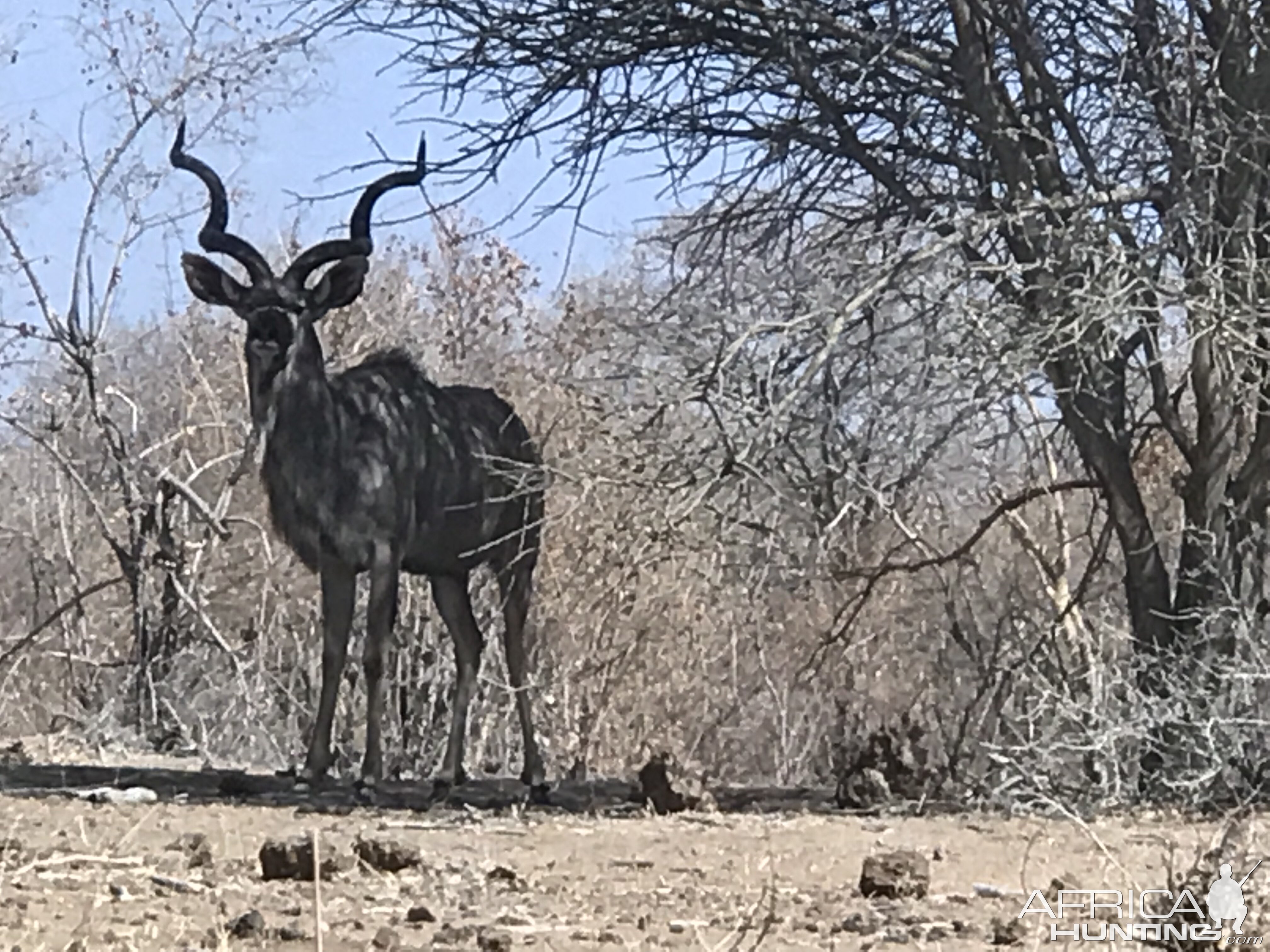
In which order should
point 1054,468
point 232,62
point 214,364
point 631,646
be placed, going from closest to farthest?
1. point 232,62
2. point 1054,468
3. point 631,646
4. point 214,364

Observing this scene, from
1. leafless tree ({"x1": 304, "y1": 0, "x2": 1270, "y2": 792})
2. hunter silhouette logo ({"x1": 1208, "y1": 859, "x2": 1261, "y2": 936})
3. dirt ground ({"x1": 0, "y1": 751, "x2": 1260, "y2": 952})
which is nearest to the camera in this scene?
hunter silhouette logo ({"x1": 1208, "y1": 859, "x2": 1261, "y2": 936})

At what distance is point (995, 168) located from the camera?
1163 cm

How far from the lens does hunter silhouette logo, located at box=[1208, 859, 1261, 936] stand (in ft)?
16.5

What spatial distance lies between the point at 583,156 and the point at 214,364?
12261mm

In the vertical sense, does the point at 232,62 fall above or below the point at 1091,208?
above

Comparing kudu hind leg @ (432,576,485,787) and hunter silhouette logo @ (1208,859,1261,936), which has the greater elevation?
kudu hind leg @ (432,576,485,787)

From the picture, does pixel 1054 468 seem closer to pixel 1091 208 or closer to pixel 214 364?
pixel 1091 208

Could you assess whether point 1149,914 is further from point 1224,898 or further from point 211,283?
point 211,283

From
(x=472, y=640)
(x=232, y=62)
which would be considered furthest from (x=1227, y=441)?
(x=232, y=62)

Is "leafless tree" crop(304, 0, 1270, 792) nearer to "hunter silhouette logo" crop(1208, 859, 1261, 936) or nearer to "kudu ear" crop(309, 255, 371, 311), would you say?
"kudu ear" crop(309, 255, 371, 311)

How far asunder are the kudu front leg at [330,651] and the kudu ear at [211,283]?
157 centimetres

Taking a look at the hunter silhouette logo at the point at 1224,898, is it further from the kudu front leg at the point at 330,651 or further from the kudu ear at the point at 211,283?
the kudu ear at the point at 211,283

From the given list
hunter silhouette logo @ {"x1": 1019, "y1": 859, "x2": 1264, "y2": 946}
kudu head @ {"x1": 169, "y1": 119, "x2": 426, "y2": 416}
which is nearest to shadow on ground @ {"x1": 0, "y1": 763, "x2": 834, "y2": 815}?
kudu head @ {"x1": 169, "y1": 119, "x2": 426, "y2": 416}

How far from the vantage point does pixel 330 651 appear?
1182 cm
